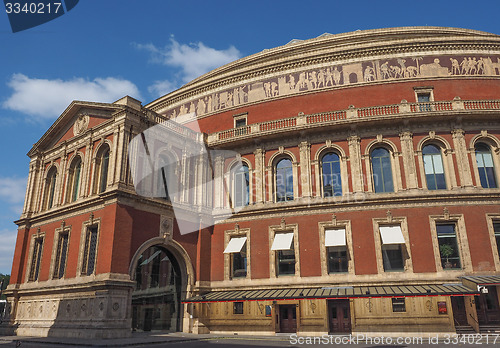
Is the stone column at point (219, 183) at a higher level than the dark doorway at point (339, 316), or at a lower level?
higher

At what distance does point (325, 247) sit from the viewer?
2594cm

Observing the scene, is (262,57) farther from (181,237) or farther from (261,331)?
(261,331)

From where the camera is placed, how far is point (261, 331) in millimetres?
25281

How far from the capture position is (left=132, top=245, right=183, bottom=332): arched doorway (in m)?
28.2

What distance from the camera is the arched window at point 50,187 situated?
31.8 m

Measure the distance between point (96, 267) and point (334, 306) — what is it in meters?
14.9

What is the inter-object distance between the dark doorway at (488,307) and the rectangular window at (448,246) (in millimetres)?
2022

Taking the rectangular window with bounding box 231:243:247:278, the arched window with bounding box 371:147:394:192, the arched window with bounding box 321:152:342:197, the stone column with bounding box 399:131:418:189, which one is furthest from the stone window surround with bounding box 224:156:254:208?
the stone column with bounding box 399:131:418:189

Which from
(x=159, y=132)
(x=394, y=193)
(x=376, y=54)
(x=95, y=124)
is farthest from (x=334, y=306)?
(x=95, y=124)

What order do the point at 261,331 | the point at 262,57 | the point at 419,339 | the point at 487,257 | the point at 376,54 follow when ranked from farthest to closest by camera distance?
the point at 262,57, the point at 376,54, the point at 261,331, the point at 487,257, the point at 419,339

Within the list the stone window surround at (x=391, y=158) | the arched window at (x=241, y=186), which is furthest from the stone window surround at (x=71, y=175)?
the stone window surround at (x=391, y=158)

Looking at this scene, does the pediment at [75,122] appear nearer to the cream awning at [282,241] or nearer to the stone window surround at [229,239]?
the stone window surround at [229,239]

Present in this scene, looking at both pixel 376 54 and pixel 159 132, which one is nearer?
pixel 159 132

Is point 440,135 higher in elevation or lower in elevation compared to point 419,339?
higher
